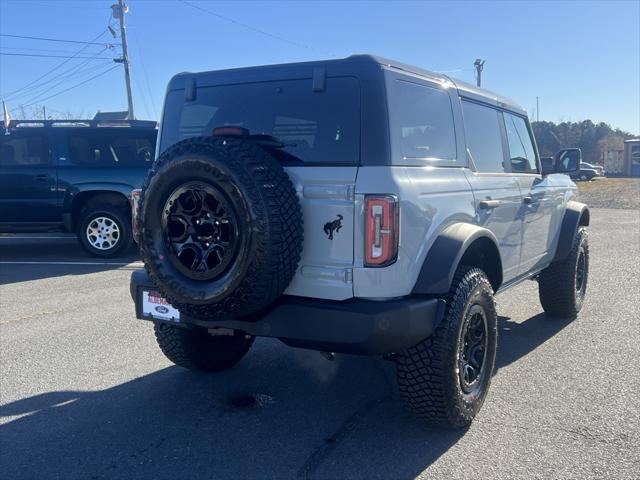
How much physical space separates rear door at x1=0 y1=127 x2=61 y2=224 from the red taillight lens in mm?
7543

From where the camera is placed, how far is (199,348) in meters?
4.14

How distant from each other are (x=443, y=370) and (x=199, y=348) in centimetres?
185

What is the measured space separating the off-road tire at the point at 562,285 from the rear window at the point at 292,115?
129 inches

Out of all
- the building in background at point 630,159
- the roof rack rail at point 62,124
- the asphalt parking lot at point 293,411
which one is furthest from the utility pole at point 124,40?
the building in background at point 630,159

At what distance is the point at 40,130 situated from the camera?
9141 mm

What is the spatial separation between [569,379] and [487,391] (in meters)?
0.86

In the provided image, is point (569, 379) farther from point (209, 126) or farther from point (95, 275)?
point (95, 275)

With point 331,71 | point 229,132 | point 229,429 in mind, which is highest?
point 331,71

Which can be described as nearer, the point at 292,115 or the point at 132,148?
the point at 292,115

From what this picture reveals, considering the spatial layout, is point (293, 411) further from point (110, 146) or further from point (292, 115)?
point (110, 146)

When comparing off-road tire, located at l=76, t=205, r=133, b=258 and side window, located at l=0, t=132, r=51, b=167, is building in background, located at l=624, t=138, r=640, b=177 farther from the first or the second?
side window, located at l=0, t=132, r=51, b=167

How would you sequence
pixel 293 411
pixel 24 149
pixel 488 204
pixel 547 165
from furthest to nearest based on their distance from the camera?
pixel 24 149 → pixel 547 165 → pixel 488 204 → pixel 293 411

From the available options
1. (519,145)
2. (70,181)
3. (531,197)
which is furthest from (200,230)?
(70,181)

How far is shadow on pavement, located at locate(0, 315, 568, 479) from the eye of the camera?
2.97 metres
